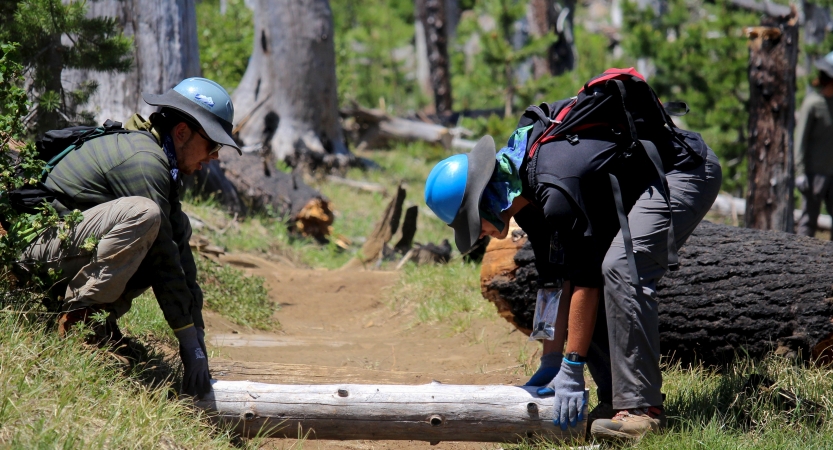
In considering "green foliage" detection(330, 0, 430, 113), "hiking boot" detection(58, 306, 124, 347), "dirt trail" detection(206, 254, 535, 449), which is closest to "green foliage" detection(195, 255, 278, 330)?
"dirt trail" detection(206, 254, 535, 449)

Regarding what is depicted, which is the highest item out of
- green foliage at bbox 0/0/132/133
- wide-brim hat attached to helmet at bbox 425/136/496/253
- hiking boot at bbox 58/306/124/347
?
green foliage at bbox 0/0/132/133

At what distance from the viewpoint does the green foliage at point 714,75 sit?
11453 millimetres

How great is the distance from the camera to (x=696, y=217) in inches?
134

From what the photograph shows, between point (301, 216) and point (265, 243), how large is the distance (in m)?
0.88

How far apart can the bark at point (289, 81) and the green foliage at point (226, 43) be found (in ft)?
3.17

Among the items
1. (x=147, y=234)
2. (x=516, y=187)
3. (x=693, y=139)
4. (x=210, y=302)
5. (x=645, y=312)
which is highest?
(x=693, y=139)

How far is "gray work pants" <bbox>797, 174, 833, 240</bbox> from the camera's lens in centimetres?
821

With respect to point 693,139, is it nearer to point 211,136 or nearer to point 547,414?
point 547,414

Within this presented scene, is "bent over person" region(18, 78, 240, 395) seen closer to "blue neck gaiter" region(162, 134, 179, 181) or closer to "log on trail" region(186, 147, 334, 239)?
"blue neck gaiter" region(162, 134, 179, 181)

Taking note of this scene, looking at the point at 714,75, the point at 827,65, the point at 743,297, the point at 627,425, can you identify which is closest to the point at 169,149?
the point at 627,425

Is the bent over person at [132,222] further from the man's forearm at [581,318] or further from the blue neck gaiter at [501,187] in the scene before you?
the man's forearm at [581,318]

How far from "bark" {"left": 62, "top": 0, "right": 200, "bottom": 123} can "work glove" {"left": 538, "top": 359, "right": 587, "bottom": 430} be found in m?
5.55

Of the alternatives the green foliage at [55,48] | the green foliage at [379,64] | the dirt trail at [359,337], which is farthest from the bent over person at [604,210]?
the green foliage at [379,64]

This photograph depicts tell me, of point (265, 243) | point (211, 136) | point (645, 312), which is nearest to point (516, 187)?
point (645, 312)
